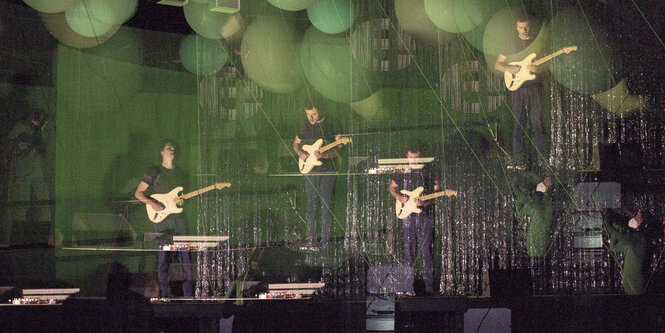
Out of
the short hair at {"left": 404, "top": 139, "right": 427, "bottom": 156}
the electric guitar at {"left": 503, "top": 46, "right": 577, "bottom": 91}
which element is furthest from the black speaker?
the electric guitar at {"left": 503, "top": 46, "right": 577, "bottom": 91}

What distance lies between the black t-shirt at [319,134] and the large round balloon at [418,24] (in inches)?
39.4

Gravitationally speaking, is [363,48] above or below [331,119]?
above

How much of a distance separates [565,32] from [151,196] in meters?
3.59

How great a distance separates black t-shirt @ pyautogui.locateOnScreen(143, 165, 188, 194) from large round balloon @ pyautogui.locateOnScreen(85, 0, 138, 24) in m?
1.44

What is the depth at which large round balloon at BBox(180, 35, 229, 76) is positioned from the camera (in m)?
5.88

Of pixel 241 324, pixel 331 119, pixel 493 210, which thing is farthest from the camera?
pixel 331 119

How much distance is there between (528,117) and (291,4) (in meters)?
2.34

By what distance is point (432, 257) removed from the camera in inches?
213

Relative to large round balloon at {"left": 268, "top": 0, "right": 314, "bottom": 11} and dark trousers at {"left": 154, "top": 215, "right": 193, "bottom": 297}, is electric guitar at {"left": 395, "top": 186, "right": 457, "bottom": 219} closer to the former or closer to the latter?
dark trousers at {"left": 154, "top": 215, "right": 193, "bottom": 297}

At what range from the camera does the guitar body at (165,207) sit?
5793 mm

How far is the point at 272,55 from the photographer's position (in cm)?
617

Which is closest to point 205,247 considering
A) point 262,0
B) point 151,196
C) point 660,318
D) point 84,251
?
point 151,196

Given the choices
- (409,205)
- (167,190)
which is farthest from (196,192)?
(409,205)

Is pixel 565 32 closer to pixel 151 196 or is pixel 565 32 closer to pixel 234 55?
pixel 234 55
